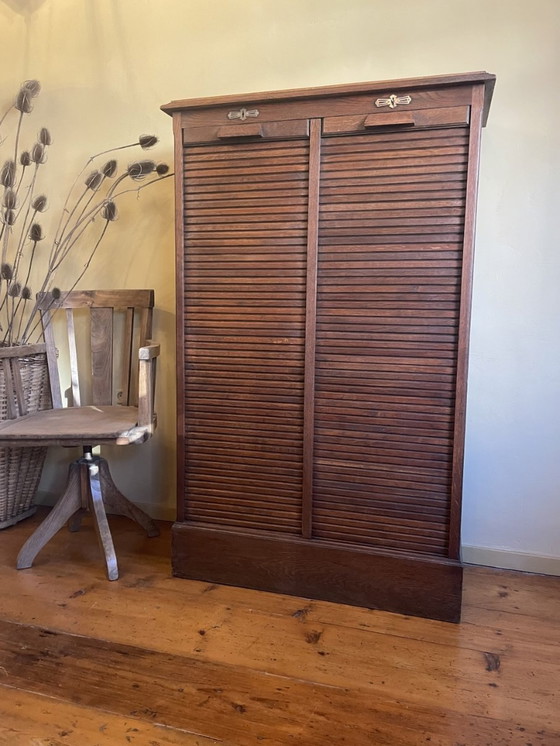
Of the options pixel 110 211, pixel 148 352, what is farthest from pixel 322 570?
pixel 110 211

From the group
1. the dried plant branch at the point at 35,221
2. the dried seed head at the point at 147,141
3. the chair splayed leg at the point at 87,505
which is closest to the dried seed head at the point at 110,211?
the dried plant branch at the point at 35,221

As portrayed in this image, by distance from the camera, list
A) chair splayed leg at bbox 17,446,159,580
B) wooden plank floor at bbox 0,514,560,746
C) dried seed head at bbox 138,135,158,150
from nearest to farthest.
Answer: wooden plank floor at bbox 0,514,560,746 < chair splayed leg at bbox 17,446,159,580 < dried seed head at bbox 138,135,158,150

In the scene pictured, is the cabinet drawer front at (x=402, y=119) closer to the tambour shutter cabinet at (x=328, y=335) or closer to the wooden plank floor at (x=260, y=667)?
the tambour shutter cabinet at (x=328, y=335)

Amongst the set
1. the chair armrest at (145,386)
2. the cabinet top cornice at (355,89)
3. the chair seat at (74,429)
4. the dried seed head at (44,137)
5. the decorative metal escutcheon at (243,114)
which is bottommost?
the chair seat at (74,429)

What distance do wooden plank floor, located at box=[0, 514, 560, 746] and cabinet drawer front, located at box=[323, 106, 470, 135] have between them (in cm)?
141

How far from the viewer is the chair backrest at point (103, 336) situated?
216cm

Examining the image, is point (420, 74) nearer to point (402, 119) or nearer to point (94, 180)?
point (402, 119)

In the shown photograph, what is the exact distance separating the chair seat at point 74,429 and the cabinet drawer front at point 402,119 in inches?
44.2

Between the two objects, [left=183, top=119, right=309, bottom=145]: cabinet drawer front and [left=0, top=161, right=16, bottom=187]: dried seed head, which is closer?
[left=183, top=119, right=309, bottom=145]: cabinet drawer front

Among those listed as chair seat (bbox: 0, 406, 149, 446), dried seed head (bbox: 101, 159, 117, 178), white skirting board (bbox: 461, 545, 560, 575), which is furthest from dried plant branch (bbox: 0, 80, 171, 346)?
white skirting board (bbox: 461, 545, 560, 575)

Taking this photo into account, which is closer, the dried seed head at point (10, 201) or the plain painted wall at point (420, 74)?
the plain painted wall at point (420, 74)

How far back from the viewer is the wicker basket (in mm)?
2160

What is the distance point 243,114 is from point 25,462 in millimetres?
1605

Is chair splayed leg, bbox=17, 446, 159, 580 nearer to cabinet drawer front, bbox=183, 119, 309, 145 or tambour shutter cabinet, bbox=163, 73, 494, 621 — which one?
tambour shutter cabinet, bbox=163, 73, 494, 621
